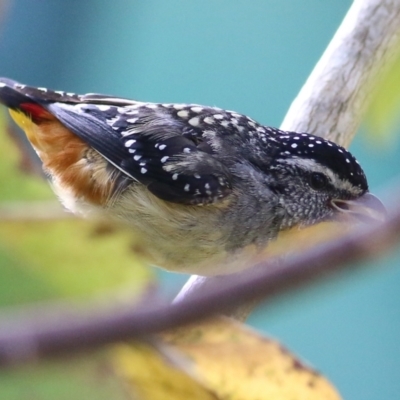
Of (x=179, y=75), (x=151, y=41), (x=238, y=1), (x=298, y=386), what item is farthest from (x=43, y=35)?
(x=298, y=386)

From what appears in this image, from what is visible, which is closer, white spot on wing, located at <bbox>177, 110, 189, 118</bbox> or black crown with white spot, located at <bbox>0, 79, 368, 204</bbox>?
black crown with white spot, located at <bbox>0, 79, 368, 204</bbox>

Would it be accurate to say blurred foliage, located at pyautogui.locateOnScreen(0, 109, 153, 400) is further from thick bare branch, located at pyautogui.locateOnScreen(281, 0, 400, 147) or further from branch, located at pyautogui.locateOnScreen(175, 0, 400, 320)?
thick bare branch, located at pyautogui.locateOnScreen(281, 0, 400, 147)

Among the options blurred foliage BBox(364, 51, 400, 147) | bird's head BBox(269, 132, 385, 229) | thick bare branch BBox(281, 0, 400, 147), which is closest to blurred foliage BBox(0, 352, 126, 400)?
blurred foliage BBox(364, 51, 400, 147)

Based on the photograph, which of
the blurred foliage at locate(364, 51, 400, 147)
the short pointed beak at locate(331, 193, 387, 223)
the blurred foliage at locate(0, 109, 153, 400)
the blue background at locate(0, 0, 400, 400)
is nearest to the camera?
the blurred foliage at locate(0, 109, 153, 400)

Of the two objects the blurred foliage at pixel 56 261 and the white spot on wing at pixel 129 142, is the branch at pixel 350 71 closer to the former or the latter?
the white spot on wing at pixel 129 142

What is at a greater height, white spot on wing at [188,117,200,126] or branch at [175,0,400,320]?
branch at [175,0,400,320]

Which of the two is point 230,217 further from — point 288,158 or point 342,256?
point 342,256

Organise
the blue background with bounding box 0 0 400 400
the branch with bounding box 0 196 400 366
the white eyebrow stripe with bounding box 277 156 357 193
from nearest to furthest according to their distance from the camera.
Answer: the branch with bounding box 0 196 400 366, the white eyebrow stripe with bounding box 277 156 357 193, the blue background with bounding box 0 0 400 400
